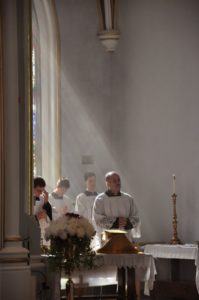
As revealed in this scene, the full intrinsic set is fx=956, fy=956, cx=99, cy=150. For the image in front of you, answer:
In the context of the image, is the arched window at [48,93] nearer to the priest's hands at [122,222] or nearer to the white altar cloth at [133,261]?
the priest's hands at [122,222]

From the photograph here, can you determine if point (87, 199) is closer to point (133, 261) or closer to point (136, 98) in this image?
point (136, 98)

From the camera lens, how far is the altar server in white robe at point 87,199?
1473cm

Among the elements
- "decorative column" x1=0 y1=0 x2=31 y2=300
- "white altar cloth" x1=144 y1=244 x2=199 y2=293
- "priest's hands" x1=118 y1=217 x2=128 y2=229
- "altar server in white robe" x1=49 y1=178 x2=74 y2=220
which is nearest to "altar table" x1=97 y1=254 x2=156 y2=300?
"decorative column" x1=0 y1=0 x2=31 y2=300

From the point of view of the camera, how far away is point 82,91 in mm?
15727

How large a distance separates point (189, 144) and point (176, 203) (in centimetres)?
97

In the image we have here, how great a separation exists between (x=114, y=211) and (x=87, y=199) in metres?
1.88

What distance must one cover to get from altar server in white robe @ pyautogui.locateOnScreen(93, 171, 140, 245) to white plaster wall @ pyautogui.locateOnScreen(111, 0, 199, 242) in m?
2.18

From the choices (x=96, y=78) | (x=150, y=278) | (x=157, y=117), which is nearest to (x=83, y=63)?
(x=96, y=78)

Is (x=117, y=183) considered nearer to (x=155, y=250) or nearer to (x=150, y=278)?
(x=155, y=250)

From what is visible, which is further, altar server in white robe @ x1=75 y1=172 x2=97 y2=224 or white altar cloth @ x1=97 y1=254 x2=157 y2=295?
altar server in white robe @ x1=75 y1=172 x2=97 y2=224

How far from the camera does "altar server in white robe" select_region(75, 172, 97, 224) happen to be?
14727 millimetres

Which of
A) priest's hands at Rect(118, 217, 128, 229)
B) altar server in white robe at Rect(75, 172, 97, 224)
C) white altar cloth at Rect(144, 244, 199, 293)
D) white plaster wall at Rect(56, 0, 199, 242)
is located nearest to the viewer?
priest's hands at Rect(118, 217, 128, 229)

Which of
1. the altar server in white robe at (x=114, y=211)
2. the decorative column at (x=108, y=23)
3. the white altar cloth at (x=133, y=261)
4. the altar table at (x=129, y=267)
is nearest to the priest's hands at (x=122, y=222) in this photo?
the altar server in white robe at (x=114, y=211)

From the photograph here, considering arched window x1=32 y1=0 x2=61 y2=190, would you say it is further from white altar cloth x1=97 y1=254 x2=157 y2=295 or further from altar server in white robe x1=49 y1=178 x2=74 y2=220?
white altar cloth x1=97 y1=254 x2=157 y2=295
